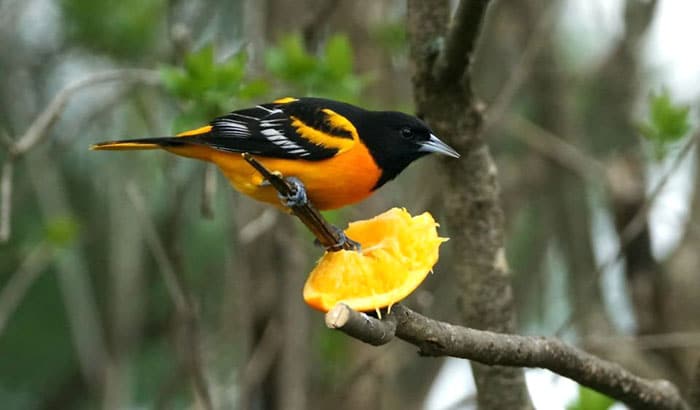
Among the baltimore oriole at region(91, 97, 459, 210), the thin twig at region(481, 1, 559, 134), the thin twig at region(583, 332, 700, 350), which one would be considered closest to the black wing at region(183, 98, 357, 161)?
the baltimore oriole at region(91, 97, 459, 210)

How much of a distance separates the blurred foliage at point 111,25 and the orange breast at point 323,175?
7.79ft

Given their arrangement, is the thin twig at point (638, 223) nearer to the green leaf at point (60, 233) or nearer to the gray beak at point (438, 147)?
the gray beak at point (438, 147)

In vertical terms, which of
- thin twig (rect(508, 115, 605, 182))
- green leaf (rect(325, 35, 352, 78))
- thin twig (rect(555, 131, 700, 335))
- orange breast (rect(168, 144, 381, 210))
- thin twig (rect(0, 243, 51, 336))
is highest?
green leaf (rect(325, 35, 352, 78))

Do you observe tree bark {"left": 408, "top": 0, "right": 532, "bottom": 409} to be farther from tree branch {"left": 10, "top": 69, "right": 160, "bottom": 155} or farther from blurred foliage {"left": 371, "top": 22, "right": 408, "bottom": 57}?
blurred foliage {"left": 371, "top": 22, "right": 408, "bottom": 57}

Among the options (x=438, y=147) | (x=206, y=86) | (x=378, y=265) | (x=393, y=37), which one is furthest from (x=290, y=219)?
(x=378, y=265)

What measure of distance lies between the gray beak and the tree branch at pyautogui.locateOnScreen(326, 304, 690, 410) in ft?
2.14

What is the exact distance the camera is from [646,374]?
453 cm

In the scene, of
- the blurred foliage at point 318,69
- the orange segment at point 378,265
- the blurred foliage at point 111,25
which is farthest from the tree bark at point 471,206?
the blurred foliage at point 111,25

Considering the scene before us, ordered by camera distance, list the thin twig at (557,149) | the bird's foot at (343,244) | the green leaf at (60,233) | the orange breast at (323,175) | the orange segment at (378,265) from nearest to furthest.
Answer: the orange segment at (378,265), the bird's foot at (343,244), the orange breast at (323,175), the green leaf at (60,233), the thin twig at (557,149)

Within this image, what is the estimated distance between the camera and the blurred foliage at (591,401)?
10.7 feet

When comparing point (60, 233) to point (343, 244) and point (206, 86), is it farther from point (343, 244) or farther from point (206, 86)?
point (343, 244)

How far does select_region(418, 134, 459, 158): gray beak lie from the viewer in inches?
118

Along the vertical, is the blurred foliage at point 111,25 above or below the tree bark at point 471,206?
below

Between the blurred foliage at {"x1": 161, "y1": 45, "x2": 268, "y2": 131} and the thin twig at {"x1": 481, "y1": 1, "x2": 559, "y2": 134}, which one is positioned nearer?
the blurred foliage at {"x1": 161, "y1": 45, "x2": 268, "y2": 131}
